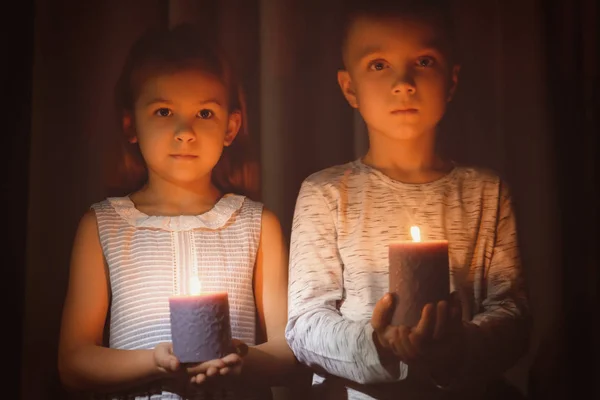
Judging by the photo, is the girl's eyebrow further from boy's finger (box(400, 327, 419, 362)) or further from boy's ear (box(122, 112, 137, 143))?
boy's finger (box(400, 327, 419, 362))

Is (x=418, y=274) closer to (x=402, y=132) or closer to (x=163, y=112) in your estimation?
(x=402, y=132)

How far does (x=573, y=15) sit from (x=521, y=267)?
21.3 inches

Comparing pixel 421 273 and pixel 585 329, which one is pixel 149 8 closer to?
pixel 421 273

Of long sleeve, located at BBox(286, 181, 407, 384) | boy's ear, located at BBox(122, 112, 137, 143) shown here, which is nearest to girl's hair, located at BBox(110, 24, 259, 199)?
boy's ear, located at BBox(122, 112, 137, 143)

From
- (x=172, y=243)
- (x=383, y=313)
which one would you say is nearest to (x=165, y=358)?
(x=172, y=243)

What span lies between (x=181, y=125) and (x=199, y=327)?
1.42ft

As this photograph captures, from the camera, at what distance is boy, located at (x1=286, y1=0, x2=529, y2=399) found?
1.27m

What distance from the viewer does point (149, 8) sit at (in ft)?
4.85

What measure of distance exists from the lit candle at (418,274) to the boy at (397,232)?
9cm

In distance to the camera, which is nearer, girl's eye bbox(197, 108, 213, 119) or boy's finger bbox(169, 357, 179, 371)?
boy's finger bbox(169, 357, 179, 371)

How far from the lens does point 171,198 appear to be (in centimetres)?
140

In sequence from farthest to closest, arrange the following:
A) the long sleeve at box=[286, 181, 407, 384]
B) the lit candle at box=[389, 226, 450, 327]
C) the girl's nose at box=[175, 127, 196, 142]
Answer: the girl's nose at box=[175, 127, 196, 142], the long sleeve at box=[286, 181, 407, 384], the lit candle at box=[389, 226, 450, 327]

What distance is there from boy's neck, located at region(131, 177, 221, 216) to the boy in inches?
7.3

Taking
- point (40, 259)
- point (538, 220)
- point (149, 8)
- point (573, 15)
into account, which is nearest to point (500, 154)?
point (538, 220)
